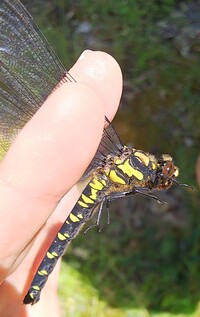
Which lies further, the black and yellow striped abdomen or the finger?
the black and yellow striped abdomen

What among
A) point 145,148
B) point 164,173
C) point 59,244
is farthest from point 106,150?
point 145,148

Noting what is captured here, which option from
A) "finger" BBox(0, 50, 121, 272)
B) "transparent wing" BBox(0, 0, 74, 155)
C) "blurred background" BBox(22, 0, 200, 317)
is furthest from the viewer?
"blurred background" BBox(22, 0, 200, 317)

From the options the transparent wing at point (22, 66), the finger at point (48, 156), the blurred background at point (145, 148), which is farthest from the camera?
the blurred background at point (145, 148)

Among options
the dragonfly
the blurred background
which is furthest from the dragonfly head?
the blurred background

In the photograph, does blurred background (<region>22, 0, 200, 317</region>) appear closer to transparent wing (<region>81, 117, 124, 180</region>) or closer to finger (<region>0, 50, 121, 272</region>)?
transparent wing (<region>81, 117, 124, 180</region>)

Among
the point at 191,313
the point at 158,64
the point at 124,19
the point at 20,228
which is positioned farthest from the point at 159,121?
the point at 20,228

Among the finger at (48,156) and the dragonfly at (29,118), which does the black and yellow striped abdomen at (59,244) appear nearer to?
the dragonfly at (29,118)

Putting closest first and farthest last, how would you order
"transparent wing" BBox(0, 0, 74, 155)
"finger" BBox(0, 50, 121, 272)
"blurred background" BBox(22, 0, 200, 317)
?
1. "finger" BBox(0, 50, 121, 272)
2. "transparent wing" BBox(0, 0, 74, 155)
3. "blurred background" BBox(22, 0, 200, 317)

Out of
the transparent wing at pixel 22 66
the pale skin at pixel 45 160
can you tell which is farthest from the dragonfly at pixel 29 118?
the pale skin at pixel 45 160
